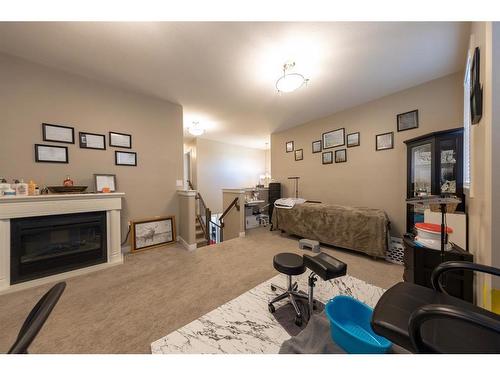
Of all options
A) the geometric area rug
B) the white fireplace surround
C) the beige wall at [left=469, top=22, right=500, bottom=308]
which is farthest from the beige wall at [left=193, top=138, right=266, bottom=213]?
the beige wall at [left=469, top=22, right=500, bottom=308]

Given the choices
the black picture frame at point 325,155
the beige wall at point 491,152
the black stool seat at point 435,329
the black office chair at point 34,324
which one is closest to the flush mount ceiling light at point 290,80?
the beige wall at point 491,152

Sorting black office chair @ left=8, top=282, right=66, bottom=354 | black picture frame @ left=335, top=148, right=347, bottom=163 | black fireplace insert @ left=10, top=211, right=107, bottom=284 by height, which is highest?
black picture frame @ left=335, top=148, right=347, bottom=163

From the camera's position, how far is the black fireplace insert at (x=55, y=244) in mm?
1895

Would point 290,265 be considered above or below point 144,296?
above

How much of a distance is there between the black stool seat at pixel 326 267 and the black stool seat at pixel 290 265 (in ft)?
0.39

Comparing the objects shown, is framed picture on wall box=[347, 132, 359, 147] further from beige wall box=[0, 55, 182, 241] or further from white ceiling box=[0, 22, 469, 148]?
beige wall box=[0, 55, 182, 241]

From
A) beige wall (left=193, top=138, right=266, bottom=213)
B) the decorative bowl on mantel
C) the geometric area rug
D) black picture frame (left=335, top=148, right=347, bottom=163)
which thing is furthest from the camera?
beige wall (left=193, top=138, right=266, bottom=213)

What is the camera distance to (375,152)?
3.18m

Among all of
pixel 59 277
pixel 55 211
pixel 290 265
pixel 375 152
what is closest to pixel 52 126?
pixel 55 211

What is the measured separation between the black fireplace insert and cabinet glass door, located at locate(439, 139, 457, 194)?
457 centimetres

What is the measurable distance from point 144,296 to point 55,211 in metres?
1.55

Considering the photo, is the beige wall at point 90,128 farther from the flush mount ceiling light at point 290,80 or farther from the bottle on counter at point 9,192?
the flush mount ceiling light at point 290,80

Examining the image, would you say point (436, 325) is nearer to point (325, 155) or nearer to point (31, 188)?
point (325, 155)

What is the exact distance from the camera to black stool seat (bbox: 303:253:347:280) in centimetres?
123
